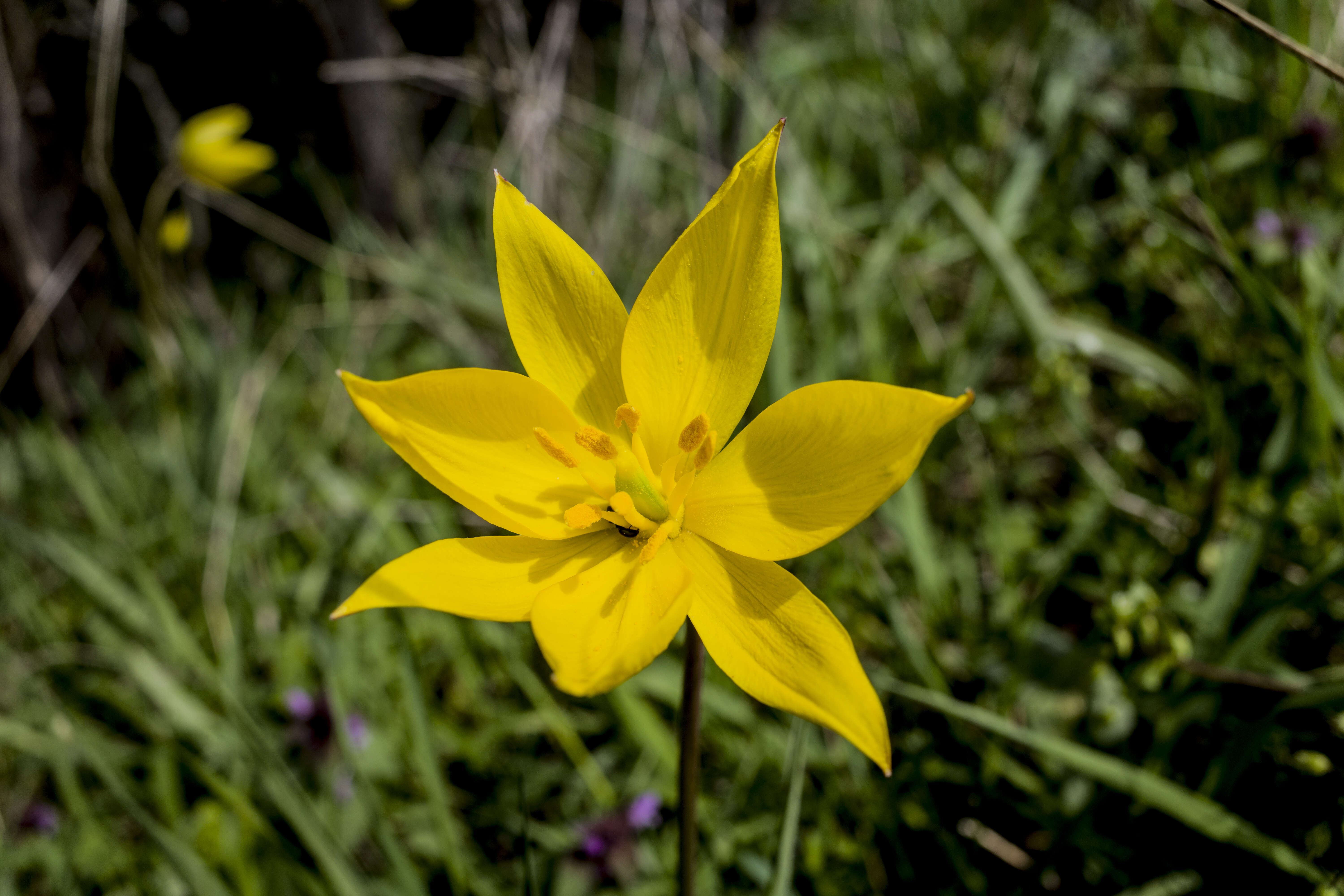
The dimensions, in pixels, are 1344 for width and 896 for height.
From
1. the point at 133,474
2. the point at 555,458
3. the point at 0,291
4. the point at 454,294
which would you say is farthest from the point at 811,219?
the point at 0,291

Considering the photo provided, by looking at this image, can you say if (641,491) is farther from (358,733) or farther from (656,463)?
(358,733)

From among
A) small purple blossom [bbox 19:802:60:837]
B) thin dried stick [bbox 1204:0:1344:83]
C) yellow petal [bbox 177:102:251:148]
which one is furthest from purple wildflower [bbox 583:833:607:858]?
yellow petal [bbox 177:102:251:148]

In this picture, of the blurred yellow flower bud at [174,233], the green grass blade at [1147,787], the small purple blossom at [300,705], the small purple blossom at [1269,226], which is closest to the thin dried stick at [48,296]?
the blurred yellow flower bud at [174,233]

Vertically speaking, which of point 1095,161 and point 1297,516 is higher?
point 1095,161

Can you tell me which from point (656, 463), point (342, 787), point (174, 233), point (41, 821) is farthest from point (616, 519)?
point (174, 233)

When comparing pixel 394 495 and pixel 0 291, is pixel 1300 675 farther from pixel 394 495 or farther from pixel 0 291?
pixel 0 291

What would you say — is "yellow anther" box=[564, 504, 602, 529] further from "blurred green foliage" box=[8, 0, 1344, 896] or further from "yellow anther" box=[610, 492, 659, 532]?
"blurred green foliage" box=[8, 0, 1344, 896]

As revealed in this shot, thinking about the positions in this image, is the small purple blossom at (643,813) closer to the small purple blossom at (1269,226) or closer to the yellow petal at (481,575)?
the yellow petal at (481,575)
